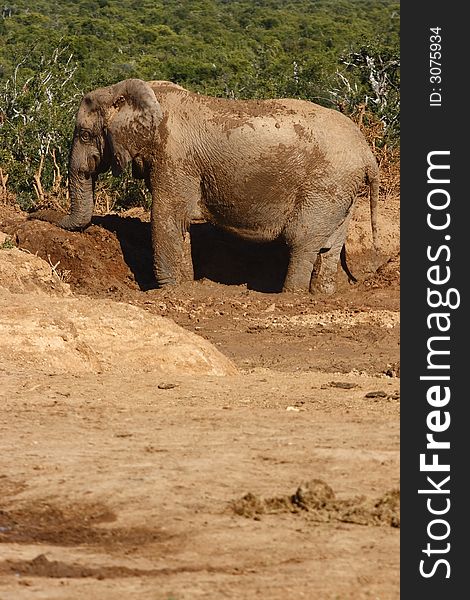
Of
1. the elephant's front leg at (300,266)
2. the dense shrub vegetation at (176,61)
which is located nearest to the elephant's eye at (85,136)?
the dense shrub vegetation at (176,61)

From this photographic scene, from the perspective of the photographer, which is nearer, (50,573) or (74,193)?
(50,573)

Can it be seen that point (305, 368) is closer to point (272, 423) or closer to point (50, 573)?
point (272, 423)

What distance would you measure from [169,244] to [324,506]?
8.50 m

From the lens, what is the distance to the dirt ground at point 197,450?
19.2 ft

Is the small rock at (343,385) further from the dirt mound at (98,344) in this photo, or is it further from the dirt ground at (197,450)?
the dirt mound at (98,344)

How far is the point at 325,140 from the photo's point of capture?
47.4ft

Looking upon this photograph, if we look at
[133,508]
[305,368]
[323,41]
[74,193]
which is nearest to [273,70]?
[74,193]

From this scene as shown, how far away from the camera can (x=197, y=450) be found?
760 cm

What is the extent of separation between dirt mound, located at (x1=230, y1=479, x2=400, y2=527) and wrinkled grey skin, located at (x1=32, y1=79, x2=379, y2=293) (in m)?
8.16

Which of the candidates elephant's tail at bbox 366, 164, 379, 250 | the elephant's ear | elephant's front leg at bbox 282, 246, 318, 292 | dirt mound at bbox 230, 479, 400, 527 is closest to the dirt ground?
dirt mound at bbox 230, 479, 400, 527

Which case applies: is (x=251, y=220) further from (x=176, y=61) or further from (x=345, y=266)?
(x=176, y=61)

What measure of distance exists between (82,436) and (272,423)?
3.80ft

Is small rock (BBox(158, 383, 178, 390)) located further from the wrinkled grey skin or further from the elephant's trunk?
the elephant's trunk

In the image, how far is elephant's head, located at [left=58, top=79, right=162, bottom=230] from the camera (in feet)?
47.0
